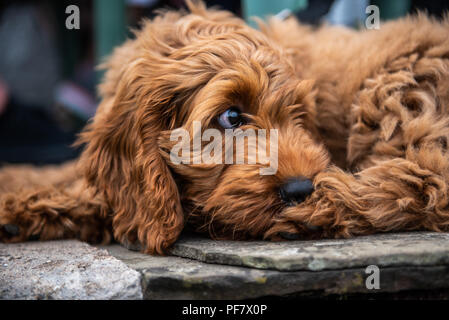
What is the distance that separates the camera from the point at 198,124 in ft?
8.05

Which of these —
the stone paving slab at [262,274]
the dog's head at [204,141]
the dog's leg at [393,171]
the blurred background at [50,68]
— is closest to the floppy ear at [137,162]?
the dog's head at [204,141]

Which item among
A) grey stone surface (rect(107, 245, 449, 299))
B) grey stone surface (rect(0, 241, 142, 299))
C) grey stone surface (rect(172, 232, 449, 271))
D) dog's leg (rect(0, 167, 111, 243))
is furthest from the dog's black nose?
dog's leg (rect(0, 167, 111, 243))

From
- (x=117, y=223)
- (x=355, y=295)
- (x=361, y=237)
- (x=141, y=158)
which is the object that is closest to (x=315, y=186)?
(x=361, y=237)

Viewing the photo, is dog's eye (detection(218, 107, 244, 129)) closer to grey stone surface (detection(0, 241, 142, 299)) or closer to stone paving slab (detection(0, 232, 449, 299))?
stone paving slab (detection(0, 232, 449, 299))

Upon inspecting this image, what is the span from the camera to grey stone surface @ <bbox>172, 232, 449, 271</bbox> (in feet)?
6.56

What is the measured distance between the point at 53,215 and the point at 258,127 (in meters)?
1.38

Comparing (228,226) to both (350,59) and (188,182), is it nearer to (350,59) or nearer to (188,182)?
(188,182)

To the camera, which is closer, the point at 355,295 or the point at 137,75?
the point at 355,295

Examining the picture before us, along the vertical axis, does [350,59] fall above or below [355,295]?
above

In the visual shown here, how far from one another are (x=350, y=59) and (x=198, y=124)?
1330 millimetres

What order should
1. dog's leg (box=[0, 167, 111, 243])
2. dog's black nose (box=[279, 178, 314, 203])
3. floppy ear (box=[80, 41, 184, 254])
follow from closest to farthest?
dog's black nose (box=[279, 178, 314, 203]) < floppy ear (box=[80, 41, 184, 254]) < dog's leg (box=[0, 167, 111, 243])

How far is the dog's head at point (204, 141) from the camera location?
235cm

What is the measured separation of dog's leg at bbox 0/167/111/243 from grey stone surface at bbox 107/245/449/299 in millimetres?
928

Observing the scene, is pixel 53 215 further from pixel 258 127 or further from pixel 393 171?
pixel 393 171
